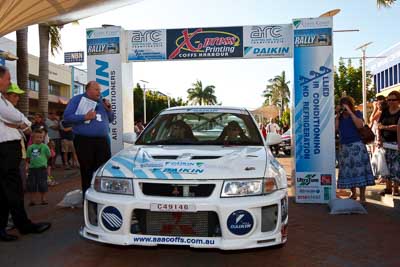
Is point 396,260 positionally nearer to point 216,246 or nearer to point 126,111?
point 216,246

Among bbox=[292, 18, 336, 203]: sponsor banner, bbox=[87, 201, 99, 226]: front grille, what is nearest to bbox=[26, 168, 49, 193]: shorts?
bbox=[87, 201, 99, 226]: front grille

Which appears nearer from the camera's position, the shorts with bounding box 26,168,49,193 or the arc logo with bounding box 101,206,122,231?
the arc logo with bounding box 101,206,122,231

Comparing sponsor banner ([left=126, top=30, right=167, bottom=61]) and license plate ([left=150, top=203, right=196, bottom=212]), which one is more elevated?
sponsor banner ([left=126, top=30, right=167, bottom=61])

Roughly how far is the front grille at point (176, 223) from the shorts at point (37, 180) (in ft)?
12.9

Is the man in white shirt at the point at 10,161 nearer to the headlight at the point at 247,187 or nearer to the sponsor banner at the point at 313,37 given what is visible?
the headlight at the point at 247,187

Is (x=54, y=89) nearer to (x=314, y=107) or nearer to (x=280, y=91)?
(x=314, y=107)

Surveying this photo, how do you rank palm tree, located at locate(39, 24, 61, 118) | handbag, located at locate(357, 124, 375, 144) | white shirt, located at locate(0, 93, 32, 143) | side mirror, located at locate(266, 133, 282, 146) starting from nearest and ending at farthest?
1. white shirt, located at locate(0, 93, 32, 143)
2. side mirror, located at locate(266, 133, 282, 146)
3. handbag, located at locate(357, 124, 375, 144)
4. palm tree, located at locate(39, 24, 61, 118)

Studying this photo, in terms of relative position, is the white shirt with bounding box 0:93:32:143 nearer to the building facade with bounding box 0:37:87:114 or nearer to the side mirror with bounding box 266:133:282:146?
the side mirror with bounding box 266:133:282:146

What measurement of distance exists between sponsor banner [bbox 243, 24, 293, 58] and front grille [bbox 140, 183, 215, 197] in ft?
14.0

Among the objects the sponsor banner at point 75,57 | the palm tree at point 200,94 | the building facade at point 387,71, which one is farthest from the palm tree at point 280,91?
the sponsor banner at point 75,57

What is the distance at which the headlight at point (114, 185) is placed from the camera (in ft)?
11.5

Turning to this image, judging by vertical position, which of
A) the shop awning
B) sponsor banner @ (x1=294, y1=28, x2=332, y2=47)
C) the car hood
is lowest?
the car hood

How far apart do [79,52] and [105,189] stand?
23.1 metres

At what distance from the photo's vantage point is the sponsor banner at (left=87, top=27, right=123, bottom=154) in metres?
7.40
